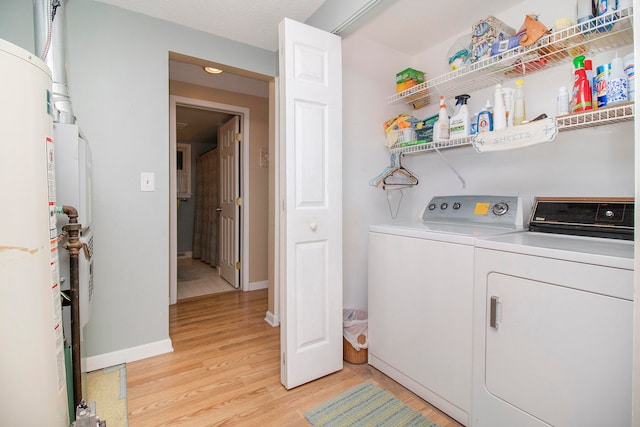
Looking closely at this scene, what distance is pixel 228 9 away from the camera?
1.93 m

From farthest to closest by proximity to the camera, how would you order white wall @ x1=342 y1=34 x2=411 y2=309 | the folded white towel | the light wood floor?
white wall @ x1=342 y1=34 x2=411 y2=309
the light wood floor
the folded white towel

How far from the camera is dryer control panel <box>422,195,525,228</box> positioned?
5.39 ft

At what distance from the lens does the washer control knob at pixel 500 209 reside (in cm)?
168

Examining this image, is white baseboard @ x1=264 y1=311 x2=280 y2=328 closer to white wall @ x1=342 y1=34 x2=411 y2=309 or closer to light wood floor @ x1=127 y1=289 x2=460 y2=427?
light wood floor @ x1=127 y1=289 x2=460 y2=427

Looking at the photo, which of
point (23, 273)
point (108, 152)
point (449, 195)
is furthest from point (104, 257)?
point (449, 195)

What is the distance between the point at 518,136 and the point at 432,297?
874 mm

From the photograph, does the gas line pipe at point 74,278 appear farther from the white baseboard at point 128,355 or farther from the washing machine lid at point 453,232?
the washing machine lid at point 453,232

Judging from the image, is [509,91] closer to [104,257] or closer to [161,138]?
[161,138]

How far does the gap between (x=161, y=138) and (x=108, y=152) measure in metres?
0.33

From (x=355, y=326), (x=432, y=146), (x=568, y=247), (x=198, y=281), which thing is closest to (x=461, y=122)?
(x=432, y=146)

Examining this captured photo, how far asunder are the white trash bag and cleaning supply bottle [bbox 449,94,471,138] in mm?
1346

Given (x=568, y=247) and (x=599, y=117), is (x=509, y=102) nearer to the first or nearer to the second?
(x=599, y=117)

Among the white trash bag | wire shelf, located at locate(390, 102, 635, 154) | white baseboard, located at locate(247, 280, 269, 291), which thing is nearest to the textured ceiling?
wire shelf, located at locate(390, 102, 635, 154)

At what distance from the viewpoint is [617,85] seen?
122 centimetres
